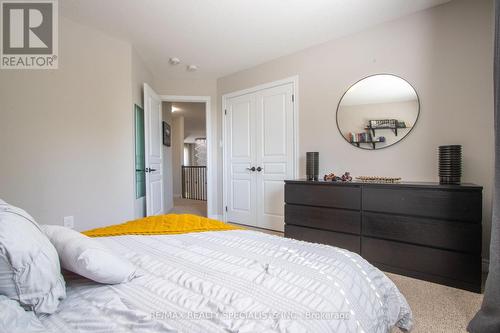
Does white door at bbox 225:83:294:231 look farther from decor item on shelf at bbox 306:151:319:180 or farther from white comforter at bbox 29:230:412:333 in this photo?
white comforter at bbox 29:230:412:333

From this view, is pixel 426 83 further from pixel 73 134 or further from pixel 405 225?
pixel 73 134

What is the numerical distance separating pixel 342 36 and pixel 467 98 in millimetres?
1437

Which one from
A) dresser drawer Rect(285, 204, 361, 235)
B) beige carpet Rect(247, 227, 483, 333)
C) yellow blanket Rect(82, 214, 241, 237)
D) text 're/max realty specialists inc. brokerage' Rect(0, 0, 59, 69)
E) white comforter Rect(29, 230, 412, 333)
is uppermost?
text 're/max realty specialists inc. brokerage' Rect(0, 0, 59, 69)

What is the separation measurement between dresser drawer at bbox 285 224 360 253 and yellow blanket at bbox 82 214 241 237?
4.26ft

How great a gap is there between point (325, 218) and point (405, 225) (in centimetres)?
69

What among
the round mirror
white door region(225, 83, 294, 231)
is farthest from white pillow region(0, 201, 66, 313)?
white door region(225, 83, 294, 231)

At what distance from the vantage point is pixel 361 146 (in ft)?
9.16

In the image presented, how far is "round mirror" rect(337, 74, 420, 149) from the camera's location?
2508 mm

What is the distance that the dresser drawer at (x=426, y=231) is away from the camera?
1846 mm

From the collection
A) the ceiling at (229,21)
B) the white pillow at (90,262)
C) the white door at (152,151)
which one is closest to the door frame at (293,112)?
the ceiling at (229,21)

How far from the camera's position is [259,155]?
376 cm

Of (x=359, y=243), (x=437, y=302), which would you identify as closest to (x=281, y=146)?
(x=359, y=243)

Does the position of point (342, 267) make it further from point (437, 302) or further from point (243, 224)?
point (243, 224)

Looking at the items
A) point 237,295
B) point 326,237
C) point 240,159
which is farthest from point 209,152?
point 237,295
